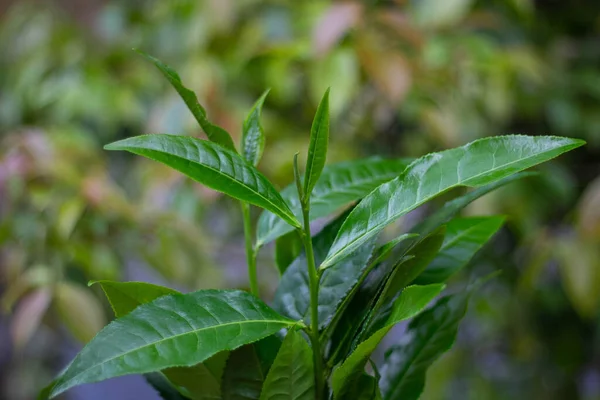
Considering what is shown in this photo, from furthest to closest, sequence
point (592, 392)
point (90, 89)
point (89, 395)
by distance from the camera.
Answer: point (89, 395) → point (592, 392) → point (90, 89)

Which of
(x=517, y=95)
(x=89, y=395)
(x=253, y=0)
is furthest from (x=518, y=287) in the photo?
(x=89, y=395)

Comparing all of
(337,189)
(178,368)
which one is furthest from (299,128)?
(178,368)

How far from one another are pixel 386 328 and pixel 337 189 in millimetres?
149

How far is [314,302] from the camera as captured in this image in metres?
0.35

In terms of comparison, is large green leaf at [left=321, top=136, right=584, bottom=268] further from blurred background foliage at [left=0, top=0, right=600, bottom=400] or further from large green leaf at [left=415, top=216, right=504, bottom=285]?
blurred background foliage at [left=0, top=0, right=600, bottom=400]

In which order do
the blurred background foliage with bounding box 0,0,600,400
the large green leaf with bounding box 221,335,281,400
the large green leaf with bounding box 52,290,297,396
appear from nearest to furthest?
the large green leaf with bounding box 52,290,297,396, the large green leaf with bounding box 221,335,281,400, the blurred background foliage with bounding box 0,0,600,400

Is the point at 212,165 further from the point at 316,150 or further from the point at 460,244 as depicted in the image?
the point at 460,244

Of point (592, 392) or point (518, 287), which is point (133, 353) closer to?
point (518, 287)

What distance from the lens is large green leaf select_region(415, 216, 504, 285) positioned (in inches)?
16.6

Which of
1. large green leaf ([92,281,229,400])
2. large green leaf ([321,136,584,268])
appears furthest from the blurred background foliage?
large green leaf ([321,136,584,268])

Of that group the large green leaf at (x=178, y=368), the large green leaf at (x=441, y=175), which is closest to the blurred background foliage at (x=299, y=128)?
the large green leaf at (x=178, y=368)

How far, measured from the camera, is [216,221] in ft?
4.10

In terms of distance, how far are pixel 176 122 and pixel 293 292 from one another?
0.63 meters

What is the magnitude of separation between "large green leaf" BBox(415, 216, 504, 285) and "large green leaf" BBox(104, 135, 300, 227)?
0.13 meters
